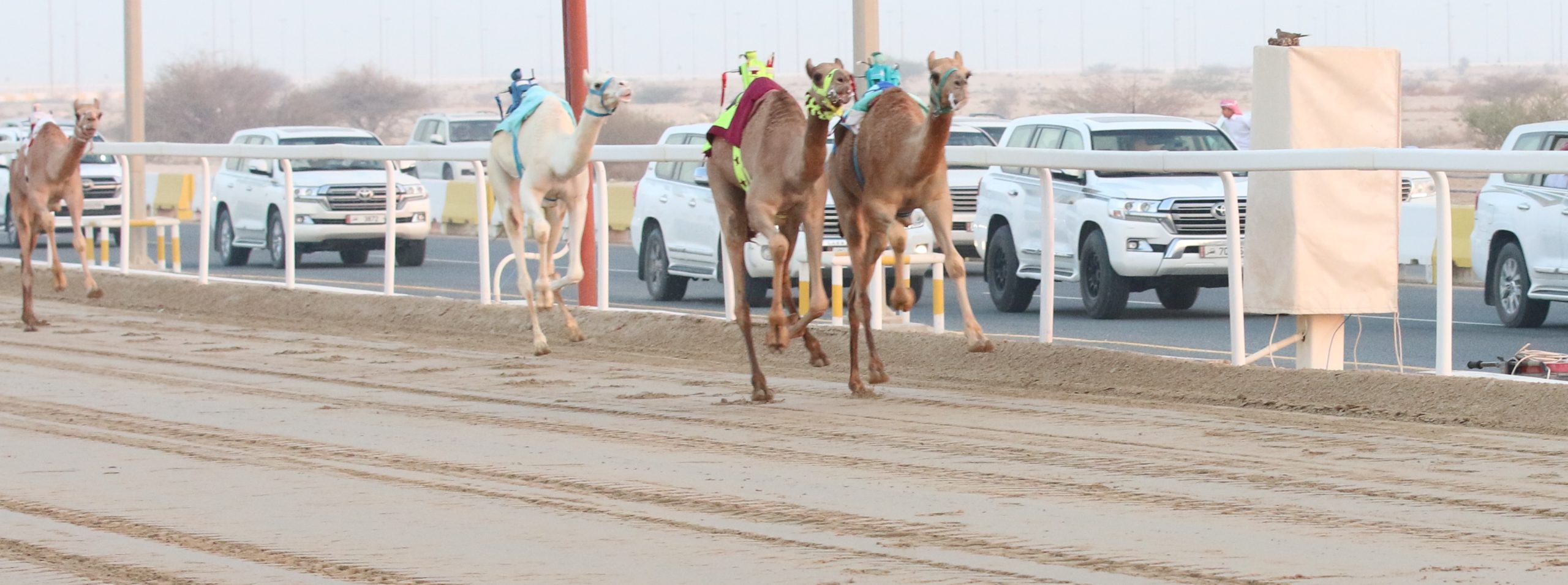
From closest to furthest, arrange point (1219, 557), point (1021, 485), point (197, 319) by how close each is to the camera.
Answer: point (1219, 557) < point (1021, 485) < point (197, 319)

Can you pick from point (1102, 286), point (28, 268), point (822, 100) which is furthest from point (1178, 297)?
point (822, 100)

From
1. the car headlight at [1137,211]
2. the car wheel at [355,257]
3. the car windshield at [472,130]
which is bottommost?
the car wheel at [355,257]

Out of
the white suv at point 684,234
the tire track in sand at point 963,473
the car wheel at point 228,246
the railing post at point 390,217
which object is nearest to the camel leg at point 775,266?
the tire track in sand at point 963,473

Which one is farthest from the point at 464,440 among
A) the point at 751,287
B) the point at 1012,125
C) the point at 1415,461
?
the point at 1012,125

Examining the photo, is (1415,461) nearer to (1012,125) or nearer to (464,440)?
(464,440)

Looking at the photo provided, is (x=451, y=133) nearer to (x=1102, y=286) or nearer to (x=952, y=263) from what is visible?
(x=1102, y=286)

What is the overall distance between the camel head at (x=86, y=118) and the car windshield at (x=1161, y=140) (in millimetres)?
7887

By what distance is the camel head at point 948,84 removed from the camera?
10383mm

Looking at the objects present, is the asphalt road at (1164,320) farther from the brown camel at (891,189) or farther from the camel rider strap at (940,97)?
the camel rider strap at (940,97)

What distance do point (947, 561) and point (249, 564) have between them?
2.05 metres

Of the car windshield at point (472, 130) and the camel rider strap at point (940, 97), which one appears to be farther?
the car windshield at point (472, 130)

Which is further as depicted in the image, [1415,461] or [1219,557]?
[1415,461]

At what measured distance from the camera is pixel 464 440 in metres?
9.95

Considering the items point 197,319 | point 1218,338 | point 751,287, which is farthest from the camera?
point 751,287
